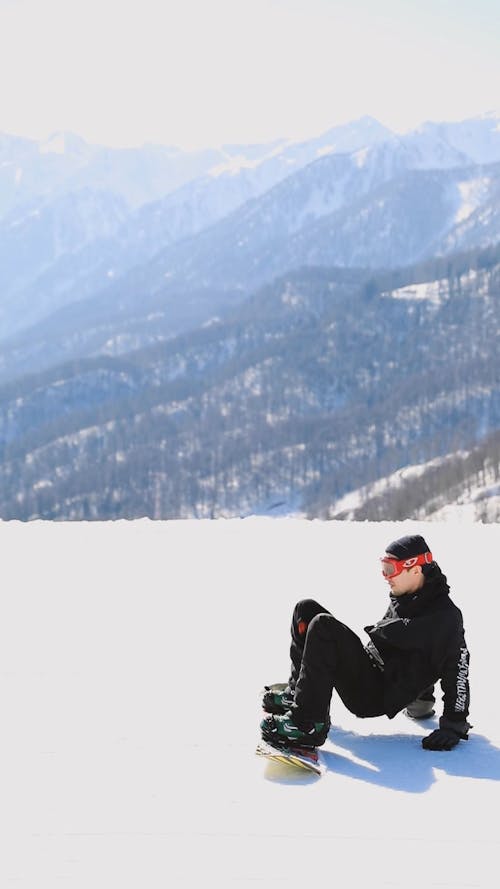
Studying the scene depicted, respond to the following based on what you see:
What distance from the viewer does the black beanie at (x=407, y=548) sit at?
6102 mm

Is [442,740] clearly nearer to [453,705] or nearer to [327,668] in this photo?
[453,705]

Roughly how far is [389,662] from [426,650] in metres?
0.28

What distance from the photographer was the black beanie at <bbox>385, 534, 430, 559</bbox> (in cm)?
610

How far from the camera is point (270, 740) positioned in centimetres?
601

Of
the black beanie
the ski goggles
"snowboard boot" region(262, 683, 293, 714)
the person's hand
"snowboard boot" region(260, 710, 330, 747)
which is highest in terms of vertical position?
the black beanie

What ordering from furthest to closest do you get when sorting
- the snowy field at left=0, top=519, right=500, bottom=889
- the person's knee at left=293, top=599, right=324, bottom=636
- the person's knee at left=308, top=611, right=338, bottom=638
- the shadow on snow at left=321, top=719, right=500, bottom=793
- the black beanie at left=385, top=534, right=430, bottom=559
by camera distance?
the person's knee at left=293, top=599, right=324, bottom=636 → the black beanie at left=385, top=534, right=430, bottom=559 → the person's knee at left=308, top=611, right=338, bottom=638 → the shadow on snow at left=321, top=719, right=500, bottom=793 → the snowy field at left=0, top=519, right=500, bottom=889

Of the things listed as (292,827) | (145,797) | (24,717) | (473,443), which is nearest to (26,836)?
(145,797)

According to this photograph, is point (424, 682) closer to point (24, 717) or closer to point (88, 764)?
point (88, 764)

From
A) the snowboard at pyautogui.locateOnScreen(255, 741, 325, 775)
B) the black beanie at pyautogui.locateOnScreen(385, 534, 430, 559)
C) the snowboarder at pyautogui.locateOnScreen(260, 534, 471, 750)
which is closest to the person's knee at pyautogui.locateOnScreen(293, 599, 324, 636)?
the snowboarder at pyautogui.locateOnScreen(260, 534, 471, 750)

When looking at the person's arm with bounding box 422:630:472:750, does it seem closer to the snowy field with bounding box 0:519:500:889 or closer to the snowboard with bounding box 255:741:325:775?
the snowy field with bounding box 0:519:500:889

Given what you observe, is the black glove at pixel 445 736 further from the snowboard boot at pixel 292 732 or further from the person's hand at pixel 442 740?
the snowboard boot at pixel 292 732

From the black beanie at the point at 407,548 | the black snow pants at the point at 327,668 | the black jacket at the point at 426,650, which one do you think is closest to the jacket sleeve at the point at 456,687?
the black jacket at the point at 426,650

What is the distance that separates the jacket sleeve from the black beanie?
65 cm

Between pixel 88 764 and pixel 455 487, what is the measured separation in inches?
6093
